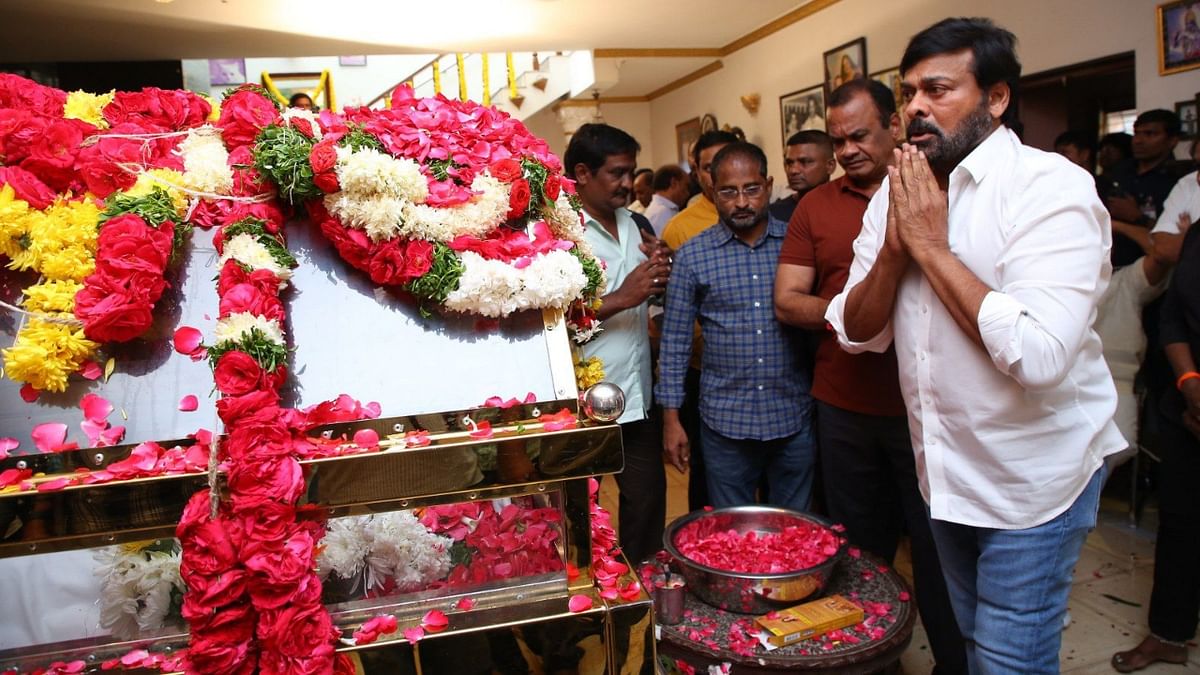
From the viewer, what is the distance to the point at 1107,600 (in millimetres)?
3594

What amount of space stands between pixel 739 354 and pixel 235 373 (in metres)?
2.17

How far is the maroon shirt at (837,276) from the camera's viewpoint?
279cm

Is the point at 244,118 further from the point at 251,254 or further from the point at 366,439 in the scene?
the point at 366,439

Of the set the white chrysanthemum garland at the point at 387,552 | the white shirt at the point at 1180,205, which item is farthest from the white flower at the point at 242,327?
the white shirt at the point at 1180,205

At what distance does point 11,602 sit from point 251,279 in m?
0.70

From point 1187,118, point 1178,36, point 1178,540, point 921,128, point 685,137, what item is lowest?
point 1178,540

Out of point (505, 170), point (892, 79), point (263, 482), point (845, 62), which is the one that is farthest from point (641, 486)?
point (845, 62)

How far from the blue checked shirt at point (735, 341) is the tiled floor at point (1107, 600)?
1133mm

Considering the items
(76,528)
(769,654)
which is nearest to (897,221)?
(769,654)

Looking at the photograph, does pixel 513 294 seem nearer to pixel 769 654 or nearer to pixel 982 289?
pixel 982 289

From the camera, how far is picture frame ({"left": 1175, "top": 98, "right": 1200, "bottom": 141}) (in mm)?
4988

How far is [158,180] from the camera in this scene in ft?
5.30

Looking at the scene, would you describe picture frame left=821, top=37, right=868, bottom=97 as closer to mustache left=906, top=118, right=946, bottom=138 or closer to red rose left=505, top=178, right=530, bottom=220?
mustache left=906, top=118, right=946, bottom=138

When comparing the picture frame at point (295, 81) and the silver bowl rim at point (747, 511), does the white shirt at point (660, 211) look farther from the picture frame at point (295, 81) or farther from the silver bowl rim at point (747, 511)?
the picture frame at point (295, 81)
